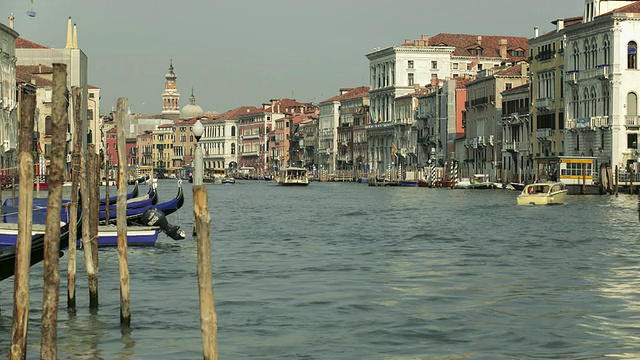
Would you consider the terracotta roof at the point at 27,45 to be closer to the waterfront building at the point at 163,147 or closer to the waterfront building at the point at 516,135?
the waterfront building at the point at 516,135

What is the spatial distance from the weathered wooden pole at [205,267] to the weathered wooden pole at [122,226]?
12.9 feet

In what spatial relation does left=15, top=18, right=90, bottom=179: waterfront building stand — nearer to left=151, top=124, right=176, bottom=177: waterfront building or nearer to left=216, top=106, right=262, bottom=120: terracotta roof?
left=216, top=106, right=262, bottom=120: terracotta roof

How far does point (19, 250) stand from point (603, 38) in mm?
49919

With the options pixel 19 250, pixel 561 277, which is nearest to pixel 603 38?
pixel 561 277

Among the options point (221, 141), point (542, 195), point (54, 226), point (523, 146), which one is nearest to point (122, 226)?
point (54, 226)

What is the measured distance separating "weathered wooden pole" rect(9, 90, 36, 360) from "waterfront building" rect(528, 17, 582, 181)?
52702 millimetres

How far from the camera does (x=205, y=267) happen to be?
8.63 metres

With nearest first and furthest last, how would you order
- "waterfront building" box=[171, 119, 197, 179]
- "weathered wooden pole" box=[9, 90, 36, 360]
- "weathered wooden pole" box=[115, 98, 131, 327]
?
1. "weathered wooden pole" box=[9, 90, 36, 360]
2. "weathered wooden pole" box=[115, 98, 131, 327]
3. "waterfront building" box=[171, 119, 197, 179]

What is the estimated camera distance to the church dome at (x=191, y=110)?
185625mm

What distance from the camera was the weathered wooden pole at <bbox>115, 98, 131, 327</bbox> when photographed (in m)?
12.6

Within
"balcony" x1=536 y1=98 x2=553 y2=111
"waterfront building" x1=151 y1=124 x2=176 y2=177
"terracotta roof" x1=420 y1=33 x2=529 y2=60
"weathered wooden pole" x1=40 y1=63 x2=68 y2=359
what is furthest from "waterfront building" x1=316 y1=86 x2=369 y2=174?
"weathered wooden pole" x1=40 y1=63 x2=68 y2=359

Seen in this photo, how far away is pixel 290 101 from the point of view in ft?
493

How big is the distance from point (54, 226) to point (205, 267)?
1.39m

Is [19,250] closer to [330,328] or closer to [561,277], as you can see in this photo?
[330,328]
